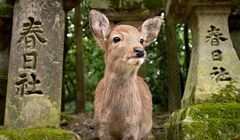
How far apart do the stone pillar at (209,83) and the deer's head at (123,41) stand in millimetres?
797

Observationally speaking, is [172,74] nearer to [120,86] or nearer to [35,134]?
[120,86]

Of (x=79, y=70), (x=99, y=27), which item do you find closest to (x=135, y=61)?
(x=99, y=27)

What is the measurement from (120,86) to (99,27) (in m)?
0.60

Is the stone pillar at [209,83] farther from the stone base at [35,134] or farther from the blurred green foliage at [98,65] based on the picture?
the blurred green foliage at [98,65]

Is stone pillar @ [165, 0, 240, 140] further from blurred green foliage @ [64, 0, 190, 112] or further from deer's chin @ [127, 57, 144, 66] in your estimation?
blurred green foliage @ [64, 0, 190, 112]

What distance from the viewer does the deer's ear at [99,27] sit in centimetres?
416

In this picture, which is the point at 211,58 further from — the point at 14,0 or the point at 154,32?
the point at 14,0

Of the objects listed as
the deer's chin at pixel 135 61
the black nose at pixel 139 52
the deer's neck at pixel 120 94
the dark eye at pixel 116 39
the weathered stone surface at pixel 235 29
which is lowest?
the deer's neck at pixel 120 94

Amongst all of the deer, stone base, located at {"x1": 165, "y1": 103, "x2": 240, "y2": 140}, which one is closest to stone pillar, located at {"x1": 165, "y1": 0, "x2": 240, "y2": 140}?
stone base, located at {"x1": 165, "y1": 103, "x2": 240, "y2": 140}

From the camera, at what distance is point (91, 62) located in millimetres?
12367

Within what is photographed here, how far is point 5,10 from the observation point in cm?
492

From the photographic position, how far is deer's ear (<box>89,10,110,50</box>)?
4156 millimetres

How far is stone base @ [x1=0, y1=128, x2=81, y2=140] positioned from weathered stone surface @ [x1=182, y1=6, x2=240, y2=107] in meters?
1.50

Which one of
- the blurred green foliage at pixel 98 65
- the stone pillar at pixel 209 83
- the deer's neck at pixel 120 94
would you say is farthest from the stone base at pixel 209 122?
the blurred green foliage at pixel 98 65
